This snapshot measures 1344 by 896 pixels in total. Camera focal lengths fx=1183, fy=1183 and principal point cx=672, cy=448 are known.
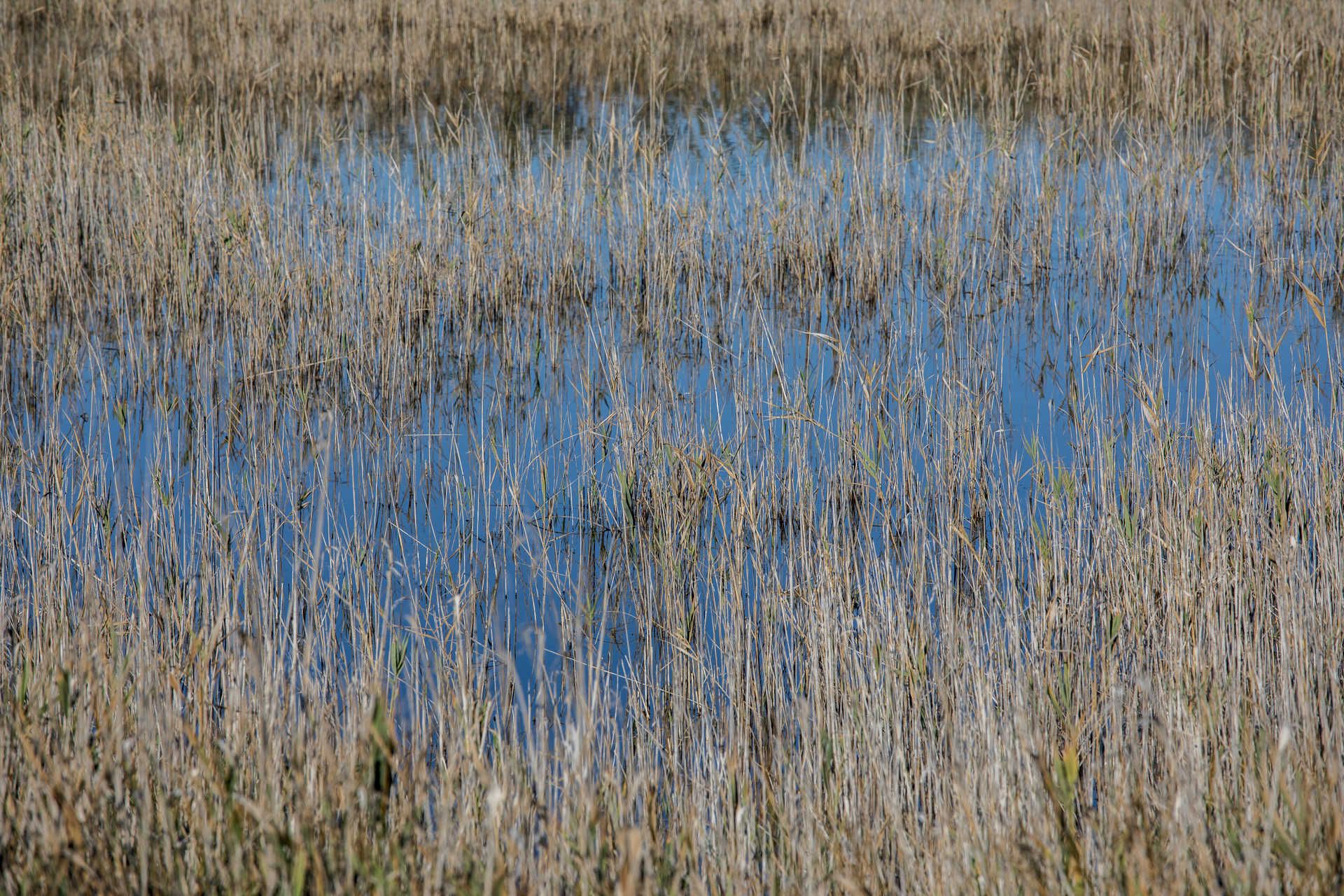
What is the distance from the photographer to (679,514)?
2979mm

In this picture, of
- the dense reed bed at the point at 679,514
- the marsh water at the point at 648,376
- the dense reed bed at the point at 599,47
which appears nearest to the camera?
the dense reed bed at the point at 679,514

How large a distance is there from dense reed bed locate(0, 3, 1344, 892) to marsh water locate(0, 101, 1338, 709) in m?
0.03

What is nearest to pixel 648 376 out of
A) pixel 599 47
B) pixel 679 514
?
pixel 679 514

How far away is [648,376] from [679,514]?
0.97 meters

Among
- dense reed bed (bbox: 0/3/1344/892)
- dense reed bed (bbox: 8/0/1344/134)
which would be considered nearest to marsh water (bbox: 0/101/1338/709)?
dense reed bed (bbox: 0/3/1344/892)

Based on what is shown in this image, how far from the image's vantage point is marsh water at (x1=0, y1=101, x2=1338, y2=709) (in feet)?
9.12

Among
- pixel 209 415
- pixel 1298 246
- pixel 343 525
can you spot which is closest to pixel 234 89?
pixel 209 415

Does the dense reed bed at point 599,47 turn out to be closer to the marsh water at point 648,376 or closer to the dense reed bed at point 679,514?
the dense reed bed at point 679,514

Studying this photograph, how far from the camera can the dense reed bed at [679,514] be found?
1.53 meters

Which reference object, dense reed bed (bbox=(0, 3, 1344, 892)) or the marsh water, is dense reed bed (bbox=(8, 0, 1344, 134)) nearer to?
dense reed bed (bbox=(0, 3, 1344, 892))

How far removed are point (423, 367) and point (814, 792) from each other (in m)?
2.57

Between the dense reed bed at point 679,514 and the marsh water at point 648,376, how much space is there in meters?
0.03

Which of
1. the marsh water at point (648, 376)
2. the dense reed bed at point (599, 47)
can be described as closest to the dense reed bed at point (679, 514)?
the marsh water at point (648, 376)

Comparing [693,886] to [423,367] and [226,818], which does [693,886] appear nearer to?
[226,818]
